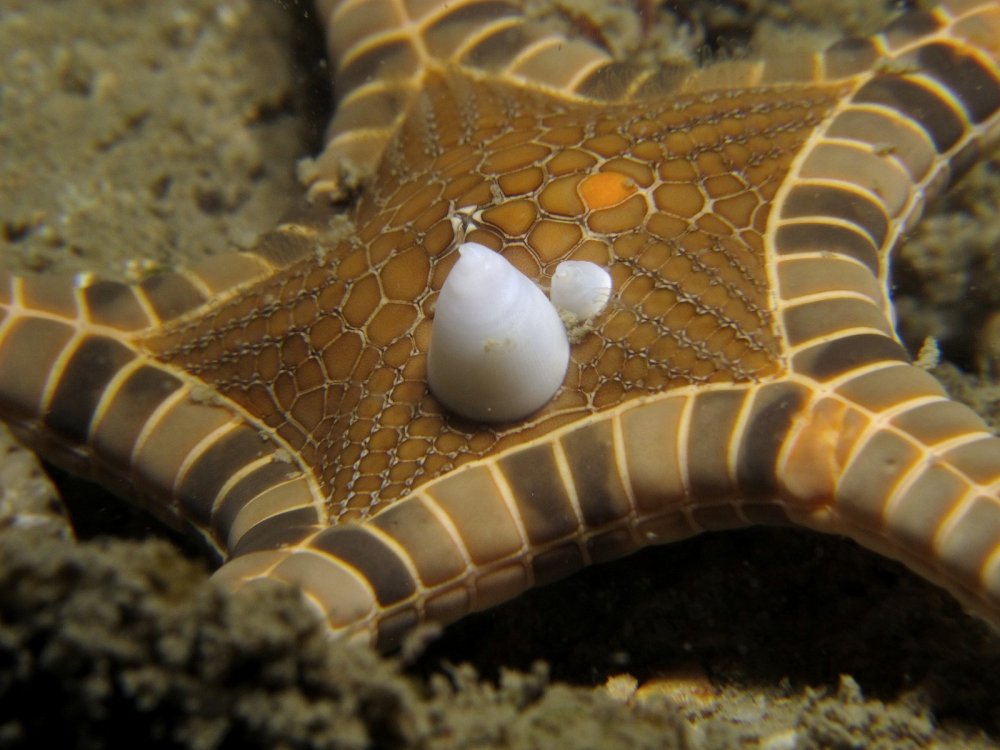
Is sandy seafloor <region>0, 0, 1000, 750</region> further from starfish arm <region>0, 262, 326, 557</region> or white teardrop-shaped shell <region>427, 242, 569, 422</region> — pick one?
white teardrop-shaped shell <region>427, 242, 569, 422</region>

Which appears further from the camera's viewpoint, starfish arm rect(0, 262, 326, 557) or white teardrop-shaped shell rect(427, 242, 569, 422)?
starfish arm rect(0, 262, 326, 557)

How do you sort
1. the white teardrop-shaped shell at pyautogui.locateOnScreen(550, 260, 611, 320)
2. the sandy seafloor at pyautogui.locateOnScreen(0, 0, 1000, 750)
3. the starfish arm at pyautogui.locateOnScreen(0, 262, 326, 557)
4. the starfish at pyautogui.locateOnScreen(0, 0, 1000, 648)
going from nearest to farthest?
the sandy seafloor at pyautogui.locateOnScreen(0, 0, 1000, 750)
the starfish at pyautogui.locateOnScreen(0, 0, 1000, 648)
the white teardrop-shaped shell at pyautogui.locateOnScreen(550, 260, 611, 320)
the starfish arm at pyautogui.locateOnScreen(0, 262, 326, 557)

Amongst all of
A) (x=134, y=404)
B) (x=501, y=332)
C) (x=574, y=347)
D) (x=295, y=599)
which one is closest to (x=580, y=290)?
(x=574, y=347)

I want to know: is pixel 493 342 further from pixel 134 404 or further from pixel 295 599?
pixel 134 404

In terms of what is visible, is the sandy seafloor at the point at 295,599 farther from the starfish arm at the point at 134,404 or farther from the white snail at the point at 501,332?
the white snail at the point at 501,332

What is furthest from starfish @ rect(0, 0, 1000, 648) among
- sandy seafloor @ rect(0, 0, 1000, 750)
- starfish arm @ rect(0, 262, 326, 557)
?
sandy seafloor @ rect(0, 0, 1000, 750)

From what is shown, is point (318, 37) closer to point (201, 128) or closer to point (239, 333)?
point (201, 128)
